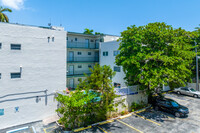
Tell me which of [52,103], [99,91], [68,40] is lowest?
[52,103]

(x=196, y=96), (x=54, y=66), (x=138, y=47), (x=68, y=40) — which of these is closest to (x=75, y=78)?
(x=68, y=40)

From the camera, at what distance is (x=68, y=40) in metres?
25.8

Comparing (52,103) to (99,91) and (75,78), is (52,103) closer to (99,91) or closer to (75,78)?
(99,91)

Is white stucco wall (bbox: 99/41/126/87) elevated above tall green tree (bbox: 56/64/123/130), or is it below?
above

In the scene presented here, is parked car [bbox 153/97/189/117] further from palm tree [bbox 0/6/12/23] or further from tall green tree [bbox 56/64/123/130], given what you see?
palm tree [bbox 0/6/12/23]

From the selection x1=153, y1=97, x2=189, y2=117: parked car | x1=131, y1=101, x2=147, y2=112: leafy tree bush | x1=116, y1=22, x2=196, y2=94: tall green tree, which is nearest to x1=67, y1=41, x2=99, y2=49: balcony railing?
x1=116, y1=22, x2=196, y2=94: tall green tree

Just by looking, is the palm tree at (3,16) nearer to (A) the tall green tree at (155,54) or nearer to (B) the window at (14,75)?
(B) the window at (14,75)

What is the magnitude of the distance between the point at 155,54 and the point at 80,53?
16245 millimetres

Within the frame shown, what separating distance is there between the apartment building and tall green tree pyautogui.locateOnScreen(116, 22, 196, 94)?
452 inches

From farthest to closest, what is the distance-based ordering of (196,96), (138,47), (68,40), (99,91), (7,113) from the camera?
1. (68,40)
2. (196,96)
3. (138,47)
4. (7,113)
5. (99,91)

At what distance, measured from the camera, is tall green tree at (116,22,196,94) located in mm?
14711

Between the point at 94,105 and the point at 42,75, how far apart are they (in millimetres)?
7187

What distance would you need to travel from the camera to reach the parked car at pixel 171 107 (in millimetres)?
14305

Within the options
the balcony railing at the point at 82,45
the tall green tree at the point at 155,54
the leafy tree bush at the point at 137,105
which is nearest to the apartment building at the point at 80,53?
the balcony railing at the point at 82,45
